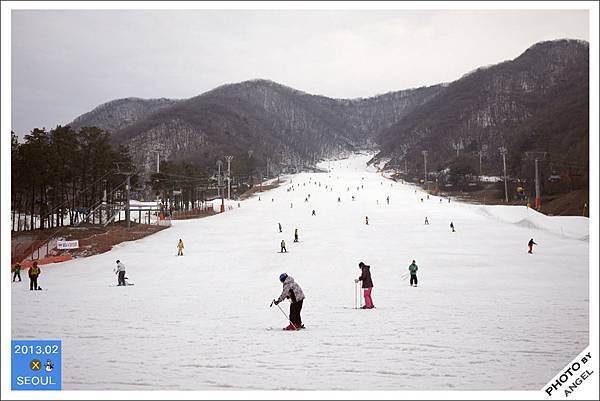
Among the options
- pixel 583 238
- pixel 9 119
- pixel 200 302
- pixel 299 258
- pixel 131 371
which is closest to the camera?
pixel 131 371

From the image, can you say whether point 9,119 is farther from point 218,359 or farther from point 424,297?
point 424,297

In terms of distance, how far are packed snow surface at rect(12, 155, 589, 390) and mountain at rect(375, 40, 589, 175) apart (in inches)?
148

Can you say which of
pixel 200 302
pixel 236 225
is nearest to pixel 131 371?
pixel 200 302

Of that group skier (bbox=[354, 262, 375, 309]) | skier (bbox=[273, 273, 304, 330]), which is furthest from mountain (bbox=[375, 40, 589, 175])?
skier (bbox=[273, 273, 304, 330])

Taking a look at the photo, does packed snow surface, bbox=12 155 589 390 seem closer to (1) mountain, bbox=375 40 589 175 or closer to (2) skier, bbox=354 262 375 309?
(2) skier, bbox=354 262 375 309

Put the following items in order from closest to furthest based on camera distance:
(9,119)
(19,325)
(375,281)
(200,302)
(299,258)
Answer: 1. (19,325)
2. (9,119)
3. (200,302)
4. (375,281)
5. (299,258)

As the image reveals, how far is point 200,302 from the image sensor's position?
10.9 meters

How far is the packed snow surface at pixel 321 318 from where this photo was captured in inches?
226

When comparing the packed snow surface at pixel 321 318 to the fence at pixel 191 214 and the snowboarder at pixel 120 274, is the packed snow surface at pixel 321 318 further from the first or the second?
the fence at pixel 191 214

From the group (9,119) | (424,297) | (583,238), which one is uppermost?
(9,119)

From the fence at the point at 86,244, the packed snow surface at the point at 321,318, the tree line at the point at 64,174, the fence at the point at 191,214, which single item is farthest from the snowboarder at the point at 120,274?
the fence at the point at 191,214

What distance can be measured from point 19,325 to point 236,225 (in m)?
25.9

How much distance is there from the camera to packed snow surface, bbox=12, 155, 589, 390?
575 cm

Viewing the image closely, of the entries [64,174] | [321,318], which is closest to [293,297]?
[321,318]
